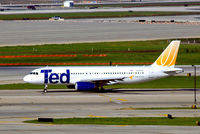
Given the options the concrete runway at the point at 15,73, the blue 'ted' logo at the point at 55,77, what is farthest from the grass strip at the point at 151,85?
the blue 'ted' logo at the point at 55,77

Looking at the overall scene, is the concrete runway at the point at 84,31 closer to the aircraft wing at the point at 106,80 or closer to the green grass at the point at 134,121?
the aircraft wing at the point at 106,80

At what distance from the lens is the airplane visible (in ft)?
223

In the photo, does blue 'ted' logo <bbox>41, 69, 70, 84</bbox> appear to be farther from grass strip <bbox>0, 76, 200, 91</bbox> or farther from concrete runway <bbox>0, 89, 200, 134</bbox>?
grass strip <bbox>0, 76, 200, 91</bbox>

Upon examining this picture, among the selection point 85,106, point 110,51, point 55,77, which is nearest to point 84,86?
point 55,77

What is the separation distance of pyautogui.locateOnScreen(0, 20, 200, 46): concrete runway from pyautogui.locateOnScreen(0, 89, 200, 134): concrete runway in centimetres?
Result: 5851

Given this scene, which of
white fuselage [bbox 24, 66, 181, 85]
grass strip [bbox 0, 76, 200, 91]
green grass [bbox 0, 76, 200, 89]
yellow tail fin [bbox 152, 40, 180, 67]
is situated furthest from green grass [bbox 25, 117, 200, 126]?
green grass [bbox 0, 76, 200, 89]

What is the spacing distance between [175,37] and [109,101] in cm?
7396

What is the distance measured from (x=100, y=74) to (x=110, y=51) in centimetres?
4109

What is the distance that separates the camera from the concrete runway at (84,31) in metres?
132

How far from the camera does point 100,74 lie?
224 feet

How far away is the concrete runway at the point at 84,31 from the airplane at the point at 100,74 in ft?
181

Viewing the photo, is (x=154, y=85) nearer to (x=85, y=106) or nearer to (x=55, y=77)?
(x=55, y=77)

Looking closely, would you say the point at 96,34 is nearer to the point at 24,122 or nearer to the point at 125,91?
the point at 125,91

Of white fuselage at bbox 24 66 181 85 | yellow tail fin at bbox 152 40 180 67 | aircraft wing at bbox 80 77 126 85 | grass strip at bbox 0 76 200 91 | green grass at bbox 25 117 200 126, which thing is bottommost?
green grass at bbox 25 117 200 126
